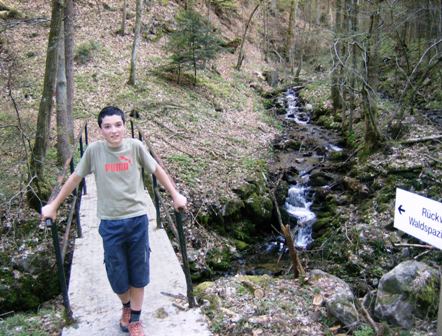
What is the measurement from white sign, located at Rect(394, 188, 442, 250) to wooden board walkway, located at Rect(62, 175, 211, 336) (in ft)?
7.07

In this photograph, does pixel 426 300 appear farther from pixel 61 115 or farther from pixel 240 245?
pixel 61 115

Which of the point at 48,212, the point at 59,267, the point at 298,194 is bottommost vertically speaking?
the point at 298,194

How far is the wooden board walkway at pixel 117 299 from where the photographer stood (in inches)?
167

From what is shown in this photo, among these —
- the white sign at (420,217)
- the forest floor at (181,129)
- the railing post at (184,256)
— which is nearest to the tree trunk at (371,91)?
the forest floor at (181,129)

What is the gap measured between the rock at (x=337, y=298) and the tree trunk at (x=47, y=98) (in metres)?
5.63

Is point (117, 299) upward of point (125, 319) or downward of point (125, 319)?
downward

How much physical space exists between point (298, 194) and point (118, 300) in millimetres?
8825

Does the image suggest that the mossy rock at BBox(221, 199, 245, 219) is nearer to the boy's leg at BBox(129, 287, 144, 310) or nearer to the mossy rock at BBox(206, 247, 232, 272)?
the mossy rock at BBox(206, 247, 232, 272)

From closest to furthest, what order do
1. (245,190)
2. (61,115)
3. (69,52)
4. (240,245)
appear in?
1. (61,115)
2. (240,245)
3. (69,52)
4. (245,190)

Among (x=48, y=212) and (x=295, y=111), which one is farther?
(x=295, y=111)

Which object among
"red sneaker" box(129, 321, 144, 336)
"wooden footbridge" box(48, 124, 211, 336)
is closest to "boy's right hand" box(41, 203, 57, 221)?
"wooden footbridge" box(48, 124, 211, 336)

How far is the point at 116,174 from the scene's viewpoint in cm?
372

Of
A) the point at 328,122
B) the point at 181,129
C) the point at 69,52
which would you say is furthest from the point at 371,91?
the point at 69,52

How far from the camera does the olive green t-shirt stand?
12.2ft
